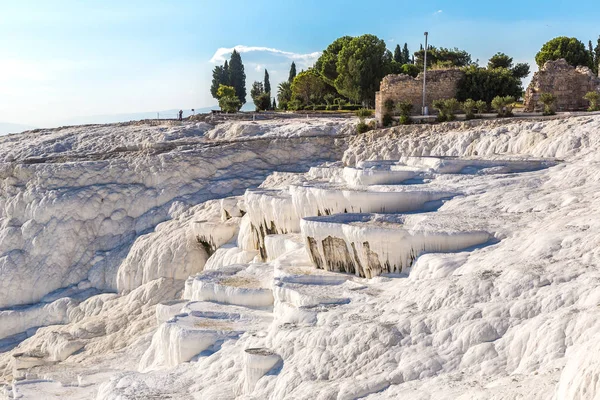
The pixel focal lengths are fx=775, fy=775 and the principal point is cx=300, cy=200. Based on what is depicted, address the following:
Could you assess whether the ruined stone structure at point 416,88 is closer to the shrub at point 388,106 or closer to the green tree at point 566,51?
the shrub at point 388,106

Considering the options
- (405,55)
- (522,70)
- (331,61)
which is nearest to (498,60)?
(522,70)

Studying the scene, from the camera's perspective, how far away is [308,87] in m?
47.2

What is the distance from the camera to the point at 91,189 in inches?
1019

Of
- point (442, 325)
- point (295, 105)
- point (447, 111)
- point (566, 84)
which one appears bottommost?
point (442, 325)

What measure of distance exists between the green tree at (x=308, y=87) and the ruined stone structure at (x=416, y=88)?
758 inches

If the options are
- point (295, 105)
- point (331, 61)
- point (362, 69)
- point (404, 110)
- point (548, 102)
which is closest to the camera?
point (548, 102)

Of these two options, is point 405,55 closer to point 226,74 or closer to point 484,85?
point 226,74

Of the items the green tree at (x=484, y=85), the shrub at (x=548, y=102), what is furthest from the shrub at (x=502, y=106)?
the green tree at (x=484, y=85)

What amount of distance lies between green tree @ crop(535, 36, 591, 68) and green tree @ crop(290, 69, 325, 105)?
13031 mm

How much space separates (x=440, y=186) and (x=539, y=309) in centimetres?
718

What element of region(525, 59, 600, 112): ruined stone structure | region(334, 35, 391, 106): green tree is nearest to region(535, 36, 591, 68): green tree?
region(334, 35, 391, 106): green tree

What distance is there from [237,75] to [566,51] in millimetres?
21871

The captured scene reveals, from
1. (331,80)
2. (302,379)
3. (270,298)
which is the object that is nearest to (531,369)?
→ (302,379)

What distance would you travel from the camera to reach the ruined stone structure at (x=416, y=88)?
2750 centimetres
